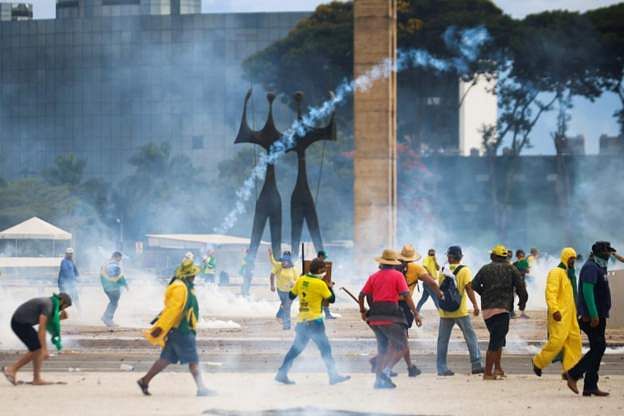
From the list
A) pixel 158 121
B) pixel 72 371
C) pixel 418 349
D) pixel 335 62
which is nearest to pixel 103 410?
pixel 72 371

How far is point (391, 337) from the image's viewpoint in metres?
17.0

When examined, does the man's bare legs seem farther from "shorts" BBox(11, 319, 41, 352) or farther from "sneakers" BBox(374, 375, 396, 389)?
"sneakers" BBox(374, 375, 396, 389)

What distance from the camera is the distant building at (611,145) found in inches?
3494

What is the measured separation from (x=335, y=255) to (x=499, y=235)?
15.1 metres

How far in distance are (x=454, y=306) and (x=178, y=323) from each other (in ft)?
14.1

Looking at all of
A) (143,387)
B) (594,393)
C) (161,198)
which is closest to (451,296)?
(594,393)

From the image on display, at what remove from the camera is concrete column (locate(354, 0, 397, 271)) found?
53156 mm

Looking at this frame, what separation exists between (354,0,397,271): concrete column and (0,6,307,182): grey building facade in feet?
225

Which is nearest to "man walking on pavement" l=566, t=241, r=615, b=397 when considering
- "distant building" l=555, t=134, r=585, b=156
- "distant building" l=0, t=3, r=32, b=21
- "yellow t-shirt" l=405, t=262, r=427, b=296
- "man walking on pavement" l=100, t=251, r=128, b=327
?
"yellow t-shirt" l=405, t=262, r=427, b=296

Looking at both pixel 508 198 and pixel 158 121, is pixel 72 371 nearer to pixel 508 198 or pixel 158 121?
pixel 508 198

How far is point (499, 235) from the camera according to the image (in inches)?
3469

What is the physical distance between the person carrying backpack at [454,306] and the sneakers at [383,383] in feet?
5.64

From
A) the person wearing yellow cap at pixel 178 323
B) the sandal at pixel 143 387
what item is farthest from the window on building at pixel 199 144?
the person wearing yellow cap at pixel 178 323

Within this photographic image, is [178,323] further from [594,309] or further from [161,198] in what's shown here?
[161,198]
